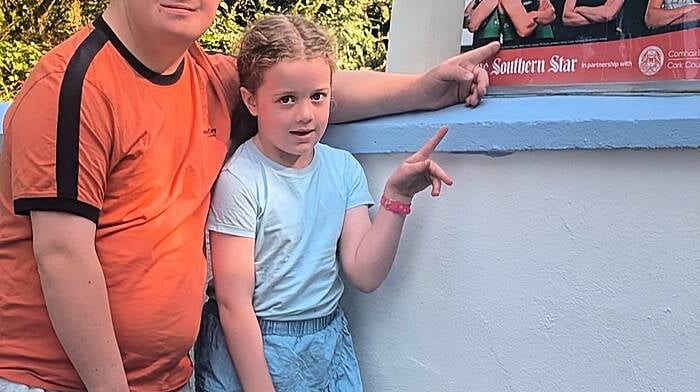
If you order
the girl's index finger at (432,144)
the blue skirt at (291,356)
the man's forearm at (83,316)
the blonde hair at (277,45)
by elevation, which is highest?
the blonde hair at (277,45)

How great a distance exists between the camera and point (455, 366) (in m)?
2.17


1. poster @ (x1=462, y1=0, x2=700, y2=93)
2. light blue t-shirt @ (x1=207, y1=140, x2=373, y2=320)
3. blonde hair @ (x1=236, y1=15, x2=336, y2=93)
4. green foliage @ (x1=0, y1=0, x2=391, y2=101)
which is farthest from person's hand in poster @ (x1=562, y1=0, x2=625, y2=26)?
green foliage @ (x1=0, y1=0, x2=391, y2=101)

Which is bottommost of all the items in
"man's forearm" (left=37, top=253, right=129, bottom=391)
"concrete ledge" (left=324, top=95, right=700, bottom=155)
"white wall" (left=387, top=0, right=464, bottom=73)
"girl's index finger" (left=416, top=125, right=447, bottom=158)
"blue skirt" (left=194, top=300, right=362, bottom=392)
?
"blue skirt" (left=194, top=300, right=362, bottom=392)

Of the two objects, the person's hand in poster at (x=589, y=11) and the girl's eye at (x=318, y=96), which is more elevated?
the person's hand in poster at (x=589, y=11)

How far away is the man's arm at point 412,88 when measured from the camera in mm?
2160

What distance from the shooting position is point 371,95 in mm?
2287

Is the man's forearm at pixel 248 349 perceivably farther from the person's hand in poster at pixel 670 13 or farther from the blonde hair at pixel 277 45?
the person's hand in poster at pixel 670 13

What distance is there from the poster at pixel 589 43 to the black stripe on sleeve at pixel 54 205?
100cm

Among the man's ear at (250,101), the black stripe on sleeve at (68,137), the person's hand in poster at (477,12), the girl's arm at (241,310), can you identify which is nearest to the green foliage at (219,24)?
the person's hand in poster at (477,12)

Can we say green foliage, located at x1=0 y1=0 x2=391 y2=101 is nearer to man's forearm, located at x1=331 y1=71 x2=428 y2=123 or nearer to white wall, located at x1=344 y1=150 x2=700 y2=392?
man's forearm, located at x1=331 y1=71 x2=428 y2=123

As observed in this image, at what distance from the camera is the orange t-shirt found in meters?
1.74

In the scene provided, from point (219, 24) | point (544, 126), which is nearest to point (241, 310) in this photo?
point (544, 126)

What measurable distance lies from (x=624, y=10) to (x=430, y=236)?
652 millimetres

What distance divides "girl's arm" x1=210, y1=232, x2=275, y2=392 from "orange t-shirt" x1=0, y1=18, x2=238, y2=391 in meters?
0.07
